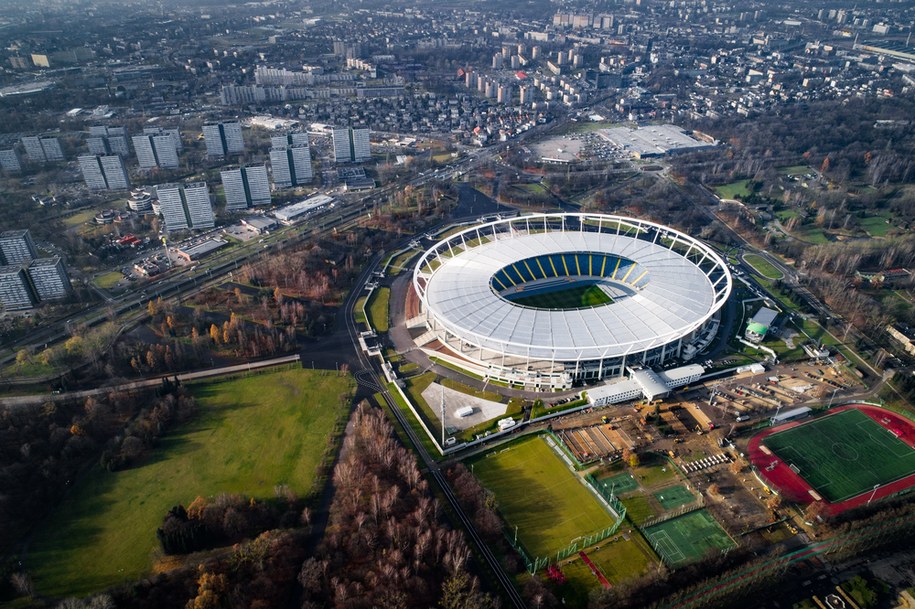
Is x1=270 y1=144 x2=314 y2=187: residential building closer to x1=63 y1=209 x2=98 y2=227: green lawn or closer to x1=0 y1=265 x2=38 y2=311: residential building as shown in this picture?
x1=63 y1=209 x2=98 y2=227: green lawn

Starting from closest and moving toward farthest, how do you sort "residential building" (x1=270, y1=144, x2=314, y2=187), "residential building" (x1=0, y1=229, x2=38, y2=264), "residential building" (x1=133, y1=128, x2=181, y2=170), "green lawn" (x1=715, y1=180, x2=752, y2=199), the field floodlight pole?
the field floodlight pole < "residential building" (x1=0, y1=229, x2=38, y2=264) < "green lawn" (x1=715, y1=180, x2=752, y2=199) < "residential building" (x1=270, y1=144, x2=314, y2=187) < "residential building" (x1=133, y1=128, x2=181, y2=170)

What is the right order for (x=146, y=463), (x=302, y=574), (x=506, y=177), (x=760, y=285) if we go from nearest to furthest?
(x=302, y=574) → (x=146, y=463) → (x=760, y=285) → (x=506, y=177)

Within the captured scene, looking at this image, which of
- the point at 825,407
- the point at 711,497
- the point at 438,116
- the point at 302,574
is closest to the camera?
the point at 302,574

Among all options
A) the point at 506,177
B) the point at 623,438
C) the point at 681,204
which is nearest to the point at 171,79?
the point at 506,177

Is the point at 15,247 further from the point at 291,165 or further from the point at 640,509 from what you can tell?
the point at 640,509

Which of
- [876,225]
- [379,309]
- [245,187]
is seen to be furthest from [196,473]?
[876,225]

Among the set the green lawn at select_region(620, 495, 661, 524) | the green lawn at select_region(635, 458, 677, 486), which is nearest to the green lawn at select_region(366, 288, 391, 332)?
the green lawn at select_region(635, 458, 677, 486)

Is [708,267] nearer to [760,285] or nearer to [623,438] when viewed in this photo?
[760,285]
